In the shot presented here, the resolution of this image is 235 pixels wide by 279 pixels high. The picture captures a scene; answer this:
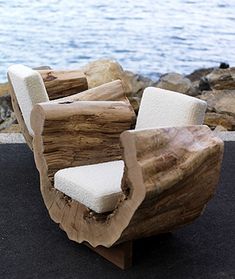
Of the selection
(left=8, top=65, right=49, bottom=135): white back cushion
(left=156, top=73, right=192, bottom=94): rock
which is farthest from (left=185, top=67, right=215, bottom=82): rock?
(left=8, top=65, right=49, bottom=135): white back cushion

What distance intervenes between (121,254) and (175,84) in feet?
13.6

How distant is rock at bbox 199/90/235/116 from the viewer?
18.6ft

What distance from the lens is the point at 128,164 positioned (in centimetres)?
246

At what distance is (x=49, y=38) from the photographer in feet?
29.0

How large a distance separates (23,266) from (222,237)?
37.1 inches

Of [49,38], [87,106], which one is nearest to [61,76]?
[87,106]

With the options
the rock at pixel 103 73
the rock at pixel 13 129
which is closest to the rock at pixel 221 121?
the rock at pixel 103 73

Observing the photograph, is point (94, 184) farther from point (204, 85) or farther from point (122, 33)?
point (122, 33)

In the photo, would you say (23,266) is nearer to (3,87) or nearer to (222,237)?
(222,237)

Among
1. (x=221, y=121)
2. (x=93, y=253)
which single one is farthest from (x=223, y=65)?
(x=93, y=253)

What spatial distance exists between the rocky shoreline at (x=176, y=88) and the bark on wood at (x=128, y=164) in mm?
2138

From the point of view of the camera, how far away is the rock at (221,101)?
568 centimetres

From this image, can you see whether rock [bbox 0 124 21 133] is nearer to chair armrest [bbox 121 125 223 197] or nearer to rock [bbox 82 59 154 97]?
rock [bbox 82 59 154 97]

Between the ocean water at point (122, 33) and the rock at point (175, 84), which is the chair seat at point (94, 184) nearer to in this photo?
the rock at point (175, 84)
